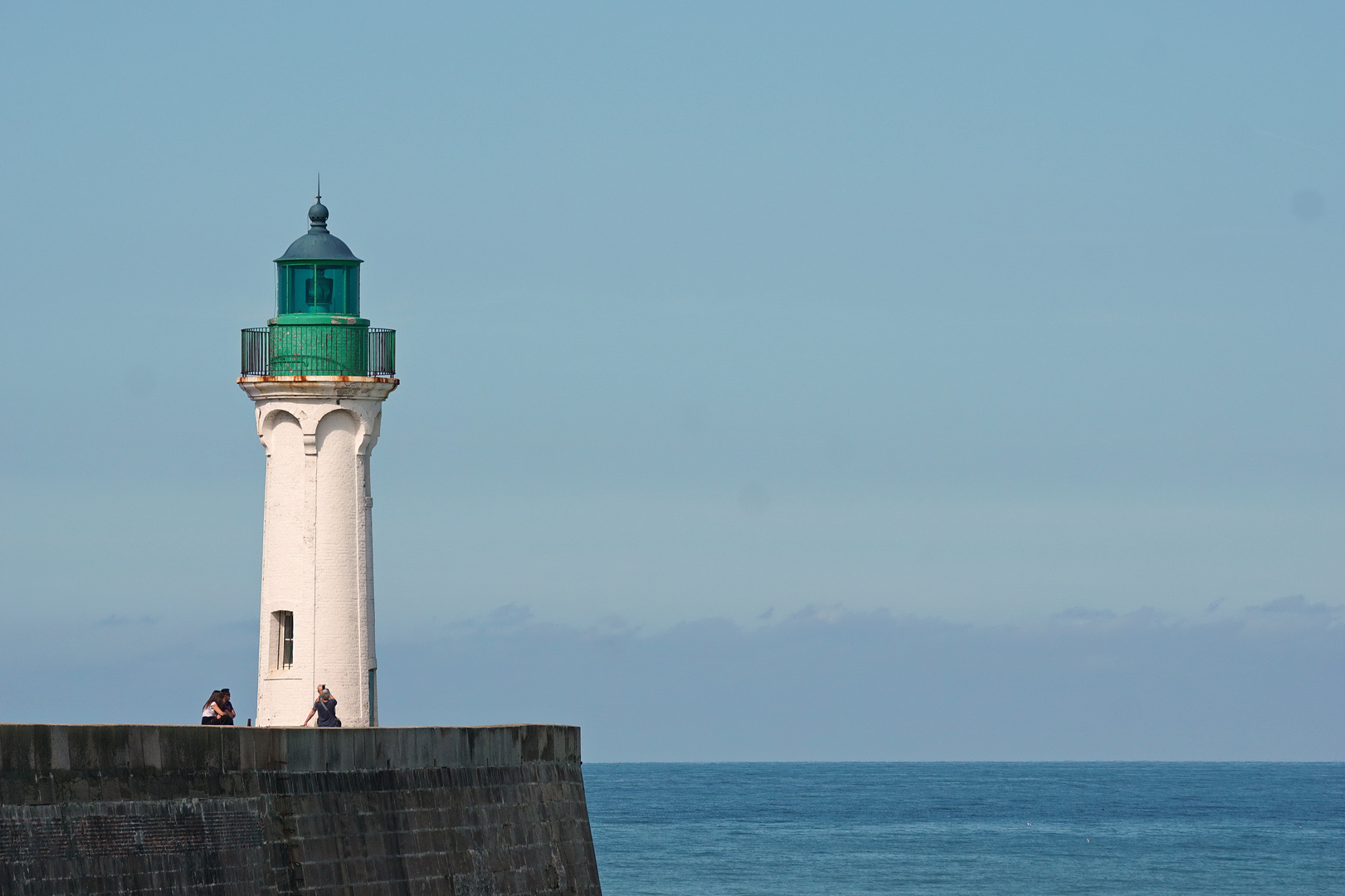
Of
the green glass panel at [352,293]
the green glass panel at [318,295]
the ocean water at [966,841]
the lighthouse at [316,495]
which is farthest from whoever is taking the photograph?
the ocean water at [966,841]

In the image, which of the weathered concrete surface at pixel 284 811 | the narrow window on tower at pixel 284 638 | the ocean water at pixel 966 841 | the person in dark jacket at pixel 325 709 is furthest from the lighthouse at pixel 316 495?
the ocean water at pixel 966 841

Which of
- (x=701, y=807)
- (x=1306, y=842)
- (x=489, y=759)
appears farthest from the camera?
(x=701, y=807)

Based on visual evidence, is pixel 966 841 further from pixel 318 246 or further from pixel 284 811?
pixel 284 811

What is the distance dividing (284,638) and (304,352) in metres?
3.18

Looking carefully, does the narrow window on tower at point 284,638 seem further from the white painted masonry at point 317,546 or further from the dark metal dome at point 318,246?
the dark metal dome at point 318,246

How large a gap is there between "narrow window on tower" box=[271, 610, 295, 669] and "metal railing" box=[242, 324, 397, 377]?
267cm

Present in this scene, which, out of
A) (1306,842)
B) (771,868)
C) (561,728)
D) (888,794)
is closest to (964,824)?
(1306,842)

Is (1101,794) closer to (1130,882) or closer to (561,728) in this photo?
(1130,882)

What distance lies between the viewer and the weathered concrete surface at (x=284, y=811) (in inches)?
573

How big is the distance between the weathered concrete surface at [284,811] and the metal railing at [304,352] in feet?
15.3

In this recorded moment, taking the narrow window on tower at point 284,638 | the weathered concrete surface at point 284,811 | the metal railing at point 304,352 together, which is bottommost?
the weathered concrete surface at point 284,811

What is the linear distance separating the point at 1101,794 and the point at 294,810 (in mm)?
105450

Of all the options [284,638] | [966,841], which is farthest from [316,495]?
[966,841]

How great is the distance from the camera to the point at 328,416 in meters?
23.8
